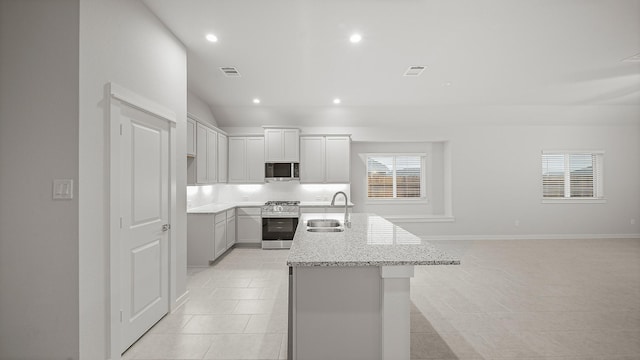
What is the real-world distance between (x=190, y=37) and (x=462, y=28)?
288 centimetres

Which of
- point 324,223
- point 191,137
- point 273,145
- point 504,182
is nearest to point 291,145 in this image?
point 273,145

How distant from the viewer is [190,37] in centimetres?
314

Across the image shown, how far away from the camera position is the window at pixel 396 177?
697cm

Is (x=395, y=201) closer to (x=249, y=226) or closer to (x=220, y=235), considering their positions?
(x=249, y=226)

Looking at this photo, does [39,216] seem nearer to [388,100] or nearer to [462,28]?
[462,28]

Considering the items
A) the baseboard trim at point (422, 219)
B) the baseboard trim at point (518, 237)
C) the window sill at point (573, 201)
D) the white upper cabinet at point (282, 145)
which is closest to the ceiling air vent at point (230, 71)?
the white upper cabinet at point (282, 145)

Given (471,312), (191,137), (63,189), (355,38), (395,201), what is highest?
(355,38)

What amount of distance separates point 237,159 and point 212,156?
0.91 metres

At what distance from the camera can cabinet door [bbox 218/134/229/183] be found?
5.69 meters

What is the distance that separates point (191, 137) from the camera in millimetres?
4332

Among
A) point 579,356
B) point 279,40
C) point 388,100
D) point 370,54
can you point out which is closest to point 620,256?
point 579,356

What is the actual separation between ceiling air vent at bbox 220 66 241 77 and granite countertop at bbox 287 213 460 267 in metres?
2.64

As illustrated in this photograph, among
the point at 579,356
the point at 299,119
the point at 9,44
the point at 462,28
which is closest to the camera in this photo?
the point at 9,44

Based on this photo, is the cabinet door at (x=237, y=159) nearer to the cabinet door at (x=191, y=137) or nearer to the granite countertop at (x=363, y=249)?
the cabinet door at (x=191, y=137)
